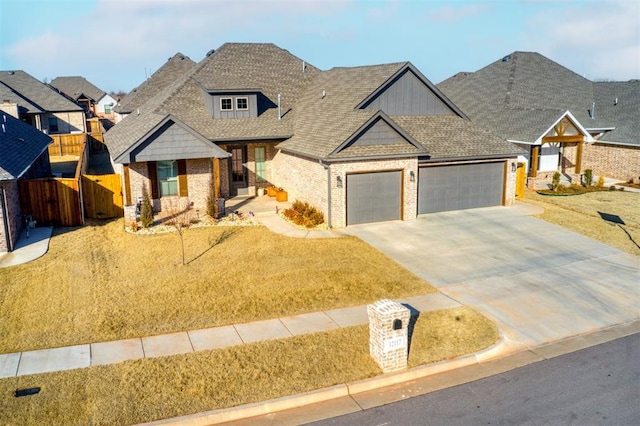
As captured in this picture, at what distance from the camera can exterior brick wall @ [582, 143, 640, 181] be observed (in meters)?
31.2

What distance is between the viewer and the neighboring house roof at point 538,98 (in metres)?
32.0

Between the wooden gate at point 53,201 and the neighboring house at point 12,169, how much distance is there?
62 cm

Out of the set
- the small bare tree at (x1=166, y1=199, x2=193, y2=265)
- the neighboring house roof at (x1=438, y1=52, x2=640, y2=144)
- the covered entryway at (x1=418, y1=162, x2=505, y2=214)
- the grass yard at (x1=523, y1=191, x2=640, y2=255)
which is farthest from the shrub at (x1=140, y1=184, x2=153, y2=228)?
the neighboring house roof at (x1=438, y1=52, x2=640, y2=144)

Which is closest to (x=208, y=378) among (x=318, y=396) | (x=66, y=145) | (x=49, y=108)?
(x=318, y=396)

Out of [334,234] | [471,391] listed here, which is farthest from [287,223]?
[471,391]

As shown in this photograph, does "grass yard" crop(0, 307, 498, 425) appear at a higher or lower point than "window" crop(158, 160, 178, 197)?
lower

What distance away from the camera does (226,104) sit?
2684cm

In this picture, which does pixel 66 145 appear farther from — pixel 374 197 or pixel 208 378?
pixel 208 378

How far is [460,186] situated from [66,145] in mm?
33454

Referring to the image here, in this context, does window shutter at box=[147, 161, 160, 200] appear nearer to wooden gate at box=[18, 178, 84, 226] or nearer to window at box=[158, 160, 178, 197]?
window at box=[158, 160, 178, 197]

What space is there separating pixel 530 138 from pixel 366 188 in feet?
40.3

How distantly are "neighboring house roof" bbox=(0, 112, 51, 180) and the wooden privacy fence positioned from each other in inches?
573

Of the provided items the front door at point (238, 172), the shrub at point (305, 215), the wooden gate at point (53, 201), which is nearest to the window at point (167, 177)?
the wooden gate at point (53, 201)

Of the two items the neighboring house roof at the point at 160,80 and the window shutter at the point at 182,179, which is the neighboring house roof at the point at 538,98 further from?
the neighboring house roof at the point at 160,80
